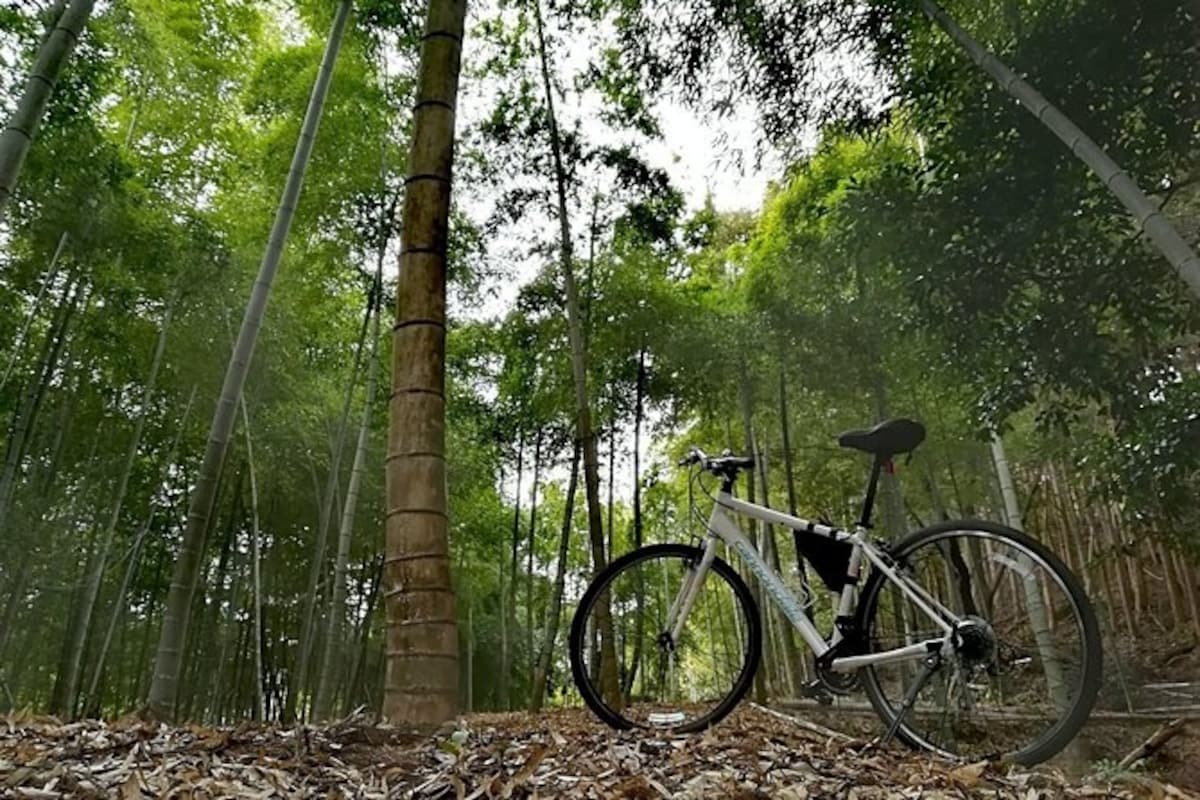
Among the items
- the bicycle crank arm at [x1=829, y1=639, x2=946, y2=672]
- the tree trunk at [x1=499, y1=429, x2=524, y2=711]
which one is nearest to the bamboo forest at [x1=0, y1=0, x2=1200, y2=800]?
the bicycle crank arm at [x1=829, y1=639, x2=946, y2=672]

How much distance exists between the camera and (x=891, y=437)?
1.90 meters

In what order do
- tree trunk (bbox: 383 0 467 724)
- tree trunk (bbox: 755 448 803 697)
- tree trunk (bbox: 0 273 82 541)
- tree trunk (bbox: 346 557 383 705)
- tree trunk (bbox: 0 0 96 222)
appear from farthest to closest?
tree trunk (bbox: 346 557 383 705), tree trunk (bbox: 755 448 803 697), tree trunk (bbox: 0 273 82 541), tree trunk (bbox: 0 0 96 222), tree trunk (bbox: 383 0 467 724)

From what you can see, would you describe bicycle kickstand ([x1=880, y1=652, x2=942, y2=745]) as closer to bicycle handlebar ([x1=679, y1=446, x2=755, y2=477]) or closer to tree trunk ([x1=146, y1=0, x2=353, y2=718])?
bicycle handlebar ([x1=679, y1=446, x2=755, y2=477])

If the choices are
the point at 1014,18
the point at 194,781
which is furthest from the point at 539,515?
the point at 194,781

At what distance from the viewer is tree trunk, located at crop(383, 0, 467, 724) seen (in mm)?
1560

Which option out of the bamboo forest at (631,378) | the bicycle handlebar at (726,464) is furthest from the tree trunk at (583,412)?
the bicycle handlebar at (726,464)

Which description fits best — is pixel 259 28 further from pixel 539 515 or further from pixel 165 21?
pixel 539 515

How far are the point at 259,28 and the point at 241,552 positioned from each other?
513cm

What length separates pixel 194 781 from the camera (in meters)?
1.23

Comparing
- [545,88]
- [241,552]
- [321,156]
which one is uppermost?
[545,88]

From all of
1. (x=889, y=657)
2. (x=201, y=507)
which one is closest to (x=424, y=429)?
(x=889, y=657)

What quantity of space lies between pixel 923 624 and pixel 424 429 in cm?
125

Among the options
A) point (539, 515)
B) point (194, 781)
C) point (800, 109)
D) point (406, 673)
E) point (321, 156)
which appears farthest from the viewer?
point (539, 515)

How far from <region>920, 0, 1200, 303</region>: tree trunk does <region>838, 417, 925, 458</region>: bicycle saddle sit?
0.95 m
